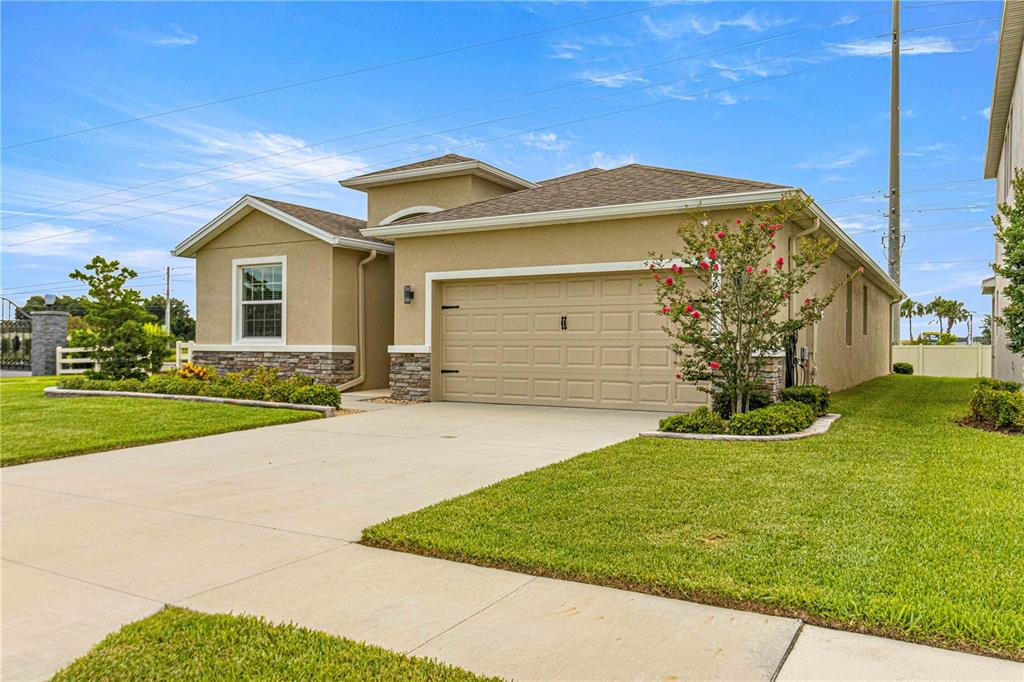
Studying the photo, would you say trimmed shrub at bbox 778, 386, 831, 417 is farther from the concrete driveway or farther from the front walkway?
the front walkway

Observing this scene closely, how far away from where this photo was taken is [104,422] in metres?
9.84

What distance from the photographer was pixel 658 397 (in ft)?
36.2

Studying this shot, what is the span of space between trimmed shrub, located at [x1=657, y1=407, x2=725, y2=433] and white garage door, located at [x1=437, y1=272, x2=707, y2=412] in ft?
7.66

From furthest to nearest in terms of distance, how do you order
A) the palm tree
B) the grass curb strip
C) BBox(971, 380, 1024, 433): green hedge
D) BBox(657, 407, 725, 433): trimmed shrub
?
the palm tree < the grass curb strip < BBox(971, 380, 1024, 433): green hedge < BBox(657, 407, 725, 433): trimmed shrub

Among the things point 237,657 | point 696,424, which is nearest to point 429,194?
point 696,424

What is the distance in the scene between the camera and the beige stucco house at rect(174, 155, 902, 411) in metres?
11.1

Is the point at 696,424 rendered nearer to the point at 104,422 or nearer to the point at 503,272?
the point at 503,272

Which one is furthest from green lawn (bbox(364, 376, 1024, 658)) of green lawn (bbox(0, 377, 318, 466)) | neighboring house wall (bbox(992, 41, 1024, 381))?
green lawn (bbox(0, 377, 318, 466))

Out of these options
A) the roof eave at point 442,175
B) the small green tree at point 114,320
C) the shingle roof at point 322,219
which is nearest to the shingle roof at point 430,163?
the roof eave at point 442,175

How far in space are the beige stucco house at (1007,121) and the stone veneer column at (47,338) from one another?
23653mm

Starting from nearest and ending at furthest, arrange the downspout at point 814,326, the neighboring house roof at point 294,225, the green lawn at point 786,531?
the green lawn at point 786,531 → the downspout at point 814,326 → the neighboring house roof at point 294,225

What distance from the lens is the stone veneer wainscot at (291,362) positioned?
14453mm

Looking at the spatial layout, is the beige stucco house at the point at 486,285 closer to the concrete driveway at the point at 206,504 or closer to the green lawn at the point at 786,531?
the concrete driveway at the point at 206,504

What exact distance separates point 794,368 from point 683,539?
8.07 m
